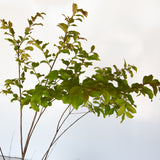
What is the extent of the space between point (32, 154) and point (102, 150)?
643mm

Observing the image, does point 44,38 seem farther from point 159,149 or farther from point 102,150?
point 159,149

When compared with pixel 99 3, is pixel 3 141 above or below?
below

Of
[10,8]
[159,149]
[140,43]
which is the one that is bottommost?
[159,149]

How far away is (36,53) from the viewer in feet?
5.60

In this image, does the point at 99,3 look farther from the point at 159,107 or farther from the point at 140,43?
the point at 159,107

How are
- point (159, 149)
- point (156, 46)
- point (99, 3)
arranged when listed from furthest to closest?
point (99, 3) → point (156, 46) → point (159, 149)

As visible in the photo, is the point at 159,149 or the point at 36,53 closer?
the point at 159,149

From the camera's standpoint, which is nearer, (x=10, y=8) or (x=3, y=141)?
(x=3, y=141)

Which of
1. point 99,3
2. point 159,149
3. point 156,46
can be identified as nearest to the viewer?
point 159,149

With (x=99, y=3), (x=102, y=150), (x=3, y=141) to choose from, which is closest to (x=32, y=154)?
(x=3, y=141)

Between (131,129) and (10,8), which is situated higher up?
Result: (10,8)

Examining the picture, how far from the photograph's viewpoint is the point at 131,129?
1.50 m

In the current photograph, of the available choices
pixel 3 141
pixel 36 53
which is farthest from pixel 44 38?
pixel 3 141

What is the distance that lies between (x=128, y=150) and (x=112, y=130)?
8.5 inches
